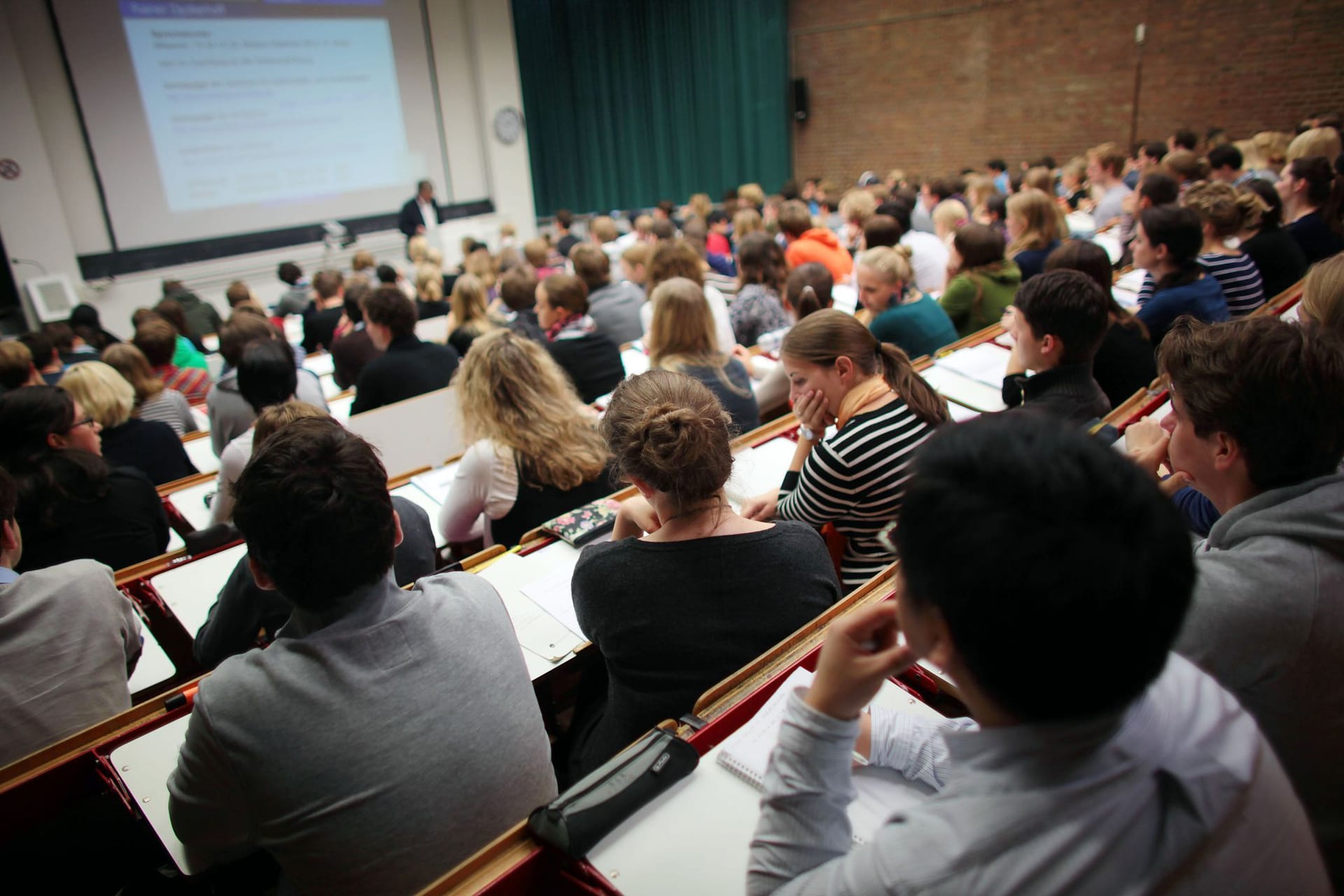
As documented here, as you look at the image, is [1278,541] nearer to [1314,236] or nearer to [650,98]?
[1314,236]

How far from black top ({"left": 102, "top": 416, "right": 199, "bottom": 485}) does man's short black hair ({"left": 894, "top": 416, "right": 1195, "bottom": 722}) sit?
307cm

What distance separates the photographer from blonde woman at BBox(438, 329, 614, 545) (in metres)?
2.32

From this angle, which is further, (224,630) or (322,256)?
(322,256)

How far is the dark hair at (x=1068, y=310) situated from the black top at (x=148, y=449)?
2981 mm

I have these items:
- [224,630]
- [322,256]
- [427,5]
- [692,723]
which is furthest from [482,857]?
[427,5]

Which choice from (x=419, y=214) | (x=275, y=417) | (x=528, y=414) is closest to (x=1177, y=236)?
(x=528, y=414)

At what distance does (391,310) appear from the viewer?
354 centimetres

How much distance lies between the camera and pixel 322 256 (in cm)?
916

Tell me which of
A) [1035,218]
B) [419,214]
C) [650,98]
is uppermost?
[650,98]

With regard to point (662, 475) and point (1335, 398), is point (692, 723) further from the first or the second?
point (1335, 398)

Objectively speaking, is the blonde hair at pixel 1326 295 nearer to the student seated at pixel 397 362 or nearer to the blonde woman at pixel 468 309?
the student seated at pixel 397 362

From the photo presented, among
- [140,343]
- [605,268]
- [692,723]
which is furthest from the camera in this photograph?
[605,268]

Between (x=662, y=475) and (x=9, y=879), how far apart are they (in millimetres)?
1398

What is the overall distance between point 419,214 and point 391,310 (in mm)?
6489
